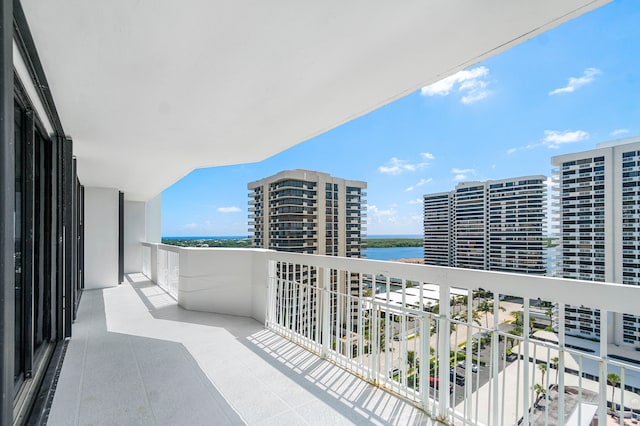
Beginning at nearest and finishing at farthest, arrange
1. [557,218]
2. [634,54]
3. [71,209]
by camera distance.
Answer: [71,209]
[557,218]
[634,54]

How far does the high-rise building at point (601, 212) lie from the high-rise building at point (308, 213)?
718 centimetres

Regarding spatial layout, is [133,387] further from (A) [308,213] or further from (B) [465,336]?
(A) [308,213]

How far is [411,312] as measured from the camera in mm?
2225

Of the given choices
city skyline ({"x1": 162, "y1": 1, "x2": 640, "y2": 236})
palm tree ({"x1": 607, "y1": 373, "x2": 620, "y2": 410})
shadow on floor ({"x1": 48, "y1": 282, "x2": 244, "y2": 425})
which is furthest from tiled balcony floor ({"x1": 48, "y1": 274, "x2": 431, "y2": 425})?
city skyline ({"x1": 162, "y1": 1, "x2": 640, "y2": 236})

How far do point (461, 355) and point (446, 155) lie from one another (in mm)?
24795

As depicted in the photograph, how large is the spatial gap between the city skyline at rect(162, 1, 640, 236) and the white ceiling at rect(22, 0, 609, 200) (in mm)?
352

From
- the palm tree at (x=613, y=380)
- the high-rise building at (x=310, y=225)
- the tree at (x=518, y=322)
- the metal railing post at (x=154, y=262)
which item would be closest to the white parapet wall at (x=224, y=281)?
the high-rise building at (x=310, y=225)

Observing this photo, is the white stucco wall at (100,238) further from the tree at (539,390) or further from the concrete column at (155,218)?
the tree at (539,390)

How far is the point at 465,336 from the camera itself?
→ 6.46 feet

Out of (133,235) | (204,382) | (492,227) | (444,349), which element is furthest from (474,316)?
(133,235)

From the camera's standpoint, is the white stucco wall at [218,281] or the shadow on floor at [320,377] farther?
the white stucco wall at [218,281]

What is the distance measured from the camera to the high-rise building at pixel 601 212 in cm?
362

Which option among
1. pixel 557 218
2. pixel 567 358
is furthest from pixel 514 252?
pixel 567 358

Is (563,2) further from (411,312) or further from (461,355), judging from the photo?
(461,355)
